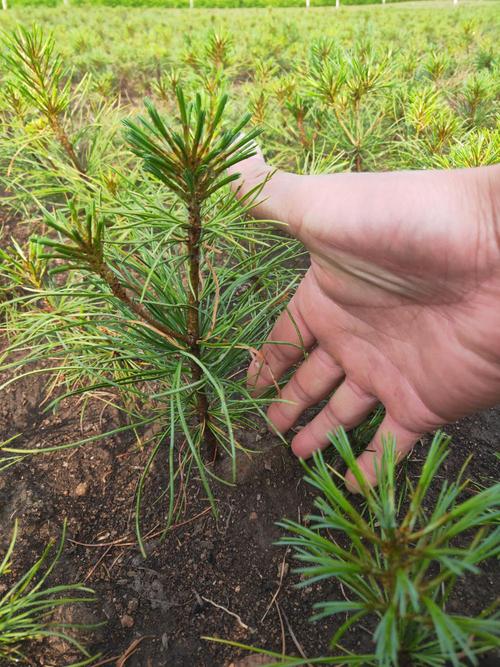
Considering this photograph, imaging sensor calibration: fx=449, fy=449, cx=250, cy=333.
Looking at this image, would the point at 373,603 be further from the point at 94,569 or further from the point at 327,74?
the point at 327,74

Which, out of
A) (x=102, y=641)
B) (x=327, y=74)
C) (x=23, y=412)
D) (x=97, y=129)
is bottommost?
(x=102, y=641)

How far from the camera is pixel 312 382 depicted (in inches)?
27.6

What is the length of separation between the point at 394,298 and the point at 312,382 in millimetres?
177

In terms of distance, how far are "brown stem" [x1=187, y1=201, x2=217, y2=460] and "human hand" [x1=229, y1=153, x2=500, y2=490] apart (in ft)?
0.28

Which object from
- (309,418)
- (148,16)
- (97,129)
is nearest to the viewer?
(309,418)

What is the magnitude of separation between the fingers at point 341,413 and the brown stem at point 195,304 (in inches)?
6.4

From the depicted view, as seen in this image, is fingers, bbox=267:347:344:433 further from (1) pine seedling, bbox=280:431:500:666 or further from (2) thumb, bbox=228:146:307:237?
(1) pine seedling, bbox=280:431:500:666

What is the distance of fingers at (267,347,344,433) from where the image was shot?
70cm

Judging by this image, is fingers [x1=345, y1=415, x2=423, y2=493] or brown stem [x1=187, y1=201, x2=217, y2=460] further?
fingers [x1=345, y1=415, x2=423, y2=493]

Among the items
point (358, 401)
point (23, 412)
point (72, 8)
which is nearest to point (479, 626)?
point (358, 401)

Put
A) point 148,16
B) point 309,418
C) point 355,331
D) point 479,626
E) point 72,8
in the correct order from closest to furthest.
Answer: point 479,626 < point 355,331 < point 309,418 < point 148,16 < point 72,8

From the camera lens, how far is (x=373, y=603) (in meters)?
0.36

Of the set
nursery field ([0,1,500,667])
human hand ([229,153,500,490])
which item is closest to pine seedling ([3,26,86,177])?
nursery field ([0,1,500,667])

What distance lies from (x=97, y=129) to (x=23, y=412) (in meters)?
0.60
